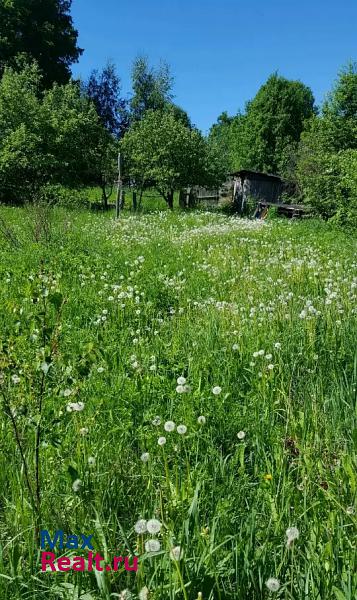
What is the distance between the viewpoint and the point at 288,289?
5.96 m

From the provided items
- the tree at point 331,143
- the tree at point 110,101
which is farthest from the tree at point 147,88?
the tree at point 331,143

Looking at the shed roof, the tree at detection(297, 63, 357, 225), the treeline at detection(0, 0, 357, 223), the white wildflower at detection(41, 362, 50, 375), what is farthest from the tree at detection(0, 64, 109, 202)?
the white wildflower at detection(41, 362, 50, 375)

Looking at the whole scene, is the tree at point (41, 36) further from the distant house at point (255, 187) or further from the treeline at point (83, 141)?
the distant house at point (255, 187)

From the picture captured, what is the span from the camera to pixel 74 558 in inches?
66.7

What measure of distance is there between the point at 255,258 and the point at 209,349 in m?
4.88

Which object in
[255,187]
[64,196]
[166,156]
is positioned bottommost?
[64,196]

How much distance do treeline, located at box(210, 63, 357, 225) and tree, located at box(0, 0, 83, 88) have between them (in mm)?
18276

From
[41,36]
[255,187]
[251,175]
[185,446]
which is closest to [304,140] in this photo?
[251,175]

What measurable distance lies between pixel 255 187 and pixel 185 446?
3812 cm

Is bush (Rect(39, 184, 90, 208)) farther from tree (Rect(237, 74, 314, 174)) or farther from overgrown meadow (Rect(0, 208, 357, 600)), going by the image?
tree (Rect(237, 74, 314, 174))

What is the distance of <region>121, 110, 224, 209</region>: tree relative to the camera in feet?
86.6

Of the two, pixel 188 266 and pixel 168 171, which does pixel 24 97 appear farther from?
pixel 188 266

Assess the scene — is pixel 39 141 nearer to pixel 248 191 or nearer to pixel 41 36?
pixel 41 36

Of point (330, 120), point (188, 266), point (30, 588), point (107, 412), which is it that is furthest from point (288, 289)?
point (330, 120)
